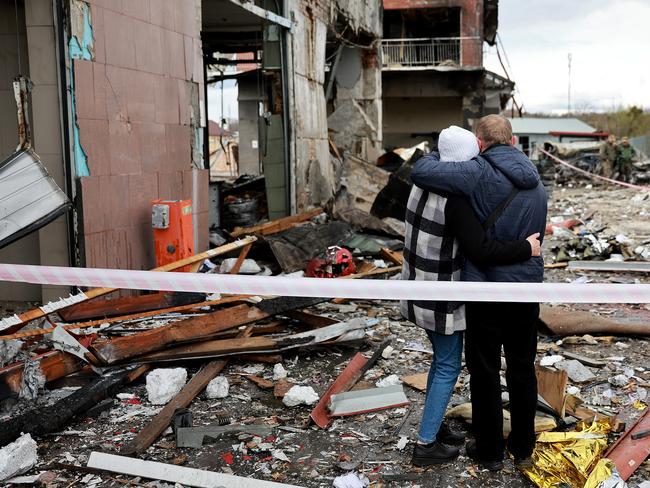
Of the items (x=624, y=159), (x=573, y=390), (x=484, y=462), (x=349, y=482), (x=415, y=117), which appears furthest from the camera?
(x=415, y=117)

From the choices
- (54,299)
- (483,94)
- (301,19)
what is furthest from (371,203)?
(483,94)

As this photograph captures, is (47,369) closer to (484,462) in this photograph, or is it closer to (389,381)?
(389,381)

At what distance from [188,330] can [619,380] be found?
3146mm

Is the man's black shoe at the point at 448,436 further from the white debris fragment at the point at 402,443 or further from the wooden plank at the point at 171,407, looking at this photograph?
the wooden plank at the point at 171,407

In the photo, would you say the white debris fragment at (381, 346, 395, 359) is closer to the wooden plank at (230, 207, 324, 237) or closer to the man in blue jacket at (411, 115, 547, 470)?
the man in blue jacket at (411, 115, 547, 470)

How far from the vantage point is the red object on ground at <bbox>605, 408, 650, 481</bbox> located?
337cm

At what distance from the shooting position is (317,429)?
13.0 ft

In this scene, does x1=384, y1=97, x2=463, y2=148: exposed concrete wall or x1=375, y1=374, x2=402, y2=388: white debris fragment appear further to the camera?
x1=384, y1=97, x2=463, y2=148: exposed concrete wall

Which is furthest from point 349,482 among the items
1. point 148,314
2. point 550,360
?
point 148,314

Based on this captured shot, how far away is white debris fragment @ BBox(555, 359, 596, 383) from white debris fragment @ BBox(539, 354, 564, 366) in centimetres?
6

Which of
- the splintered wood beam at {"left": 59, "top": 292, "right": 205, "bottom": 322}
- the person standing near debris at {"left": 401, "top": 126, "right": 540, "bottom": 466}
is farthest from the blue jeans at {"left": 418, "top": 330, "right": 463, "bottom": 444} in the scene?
the splintered wood beam at {"left": 59, "top": 292, "right": 205, "bottom": 322}

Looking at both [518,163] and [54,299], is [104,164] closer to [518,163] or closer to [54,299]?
[54,299]

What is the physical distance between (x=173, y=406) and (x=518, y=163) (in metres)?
2.52

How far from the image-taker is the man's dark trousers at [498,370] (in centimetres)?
323
